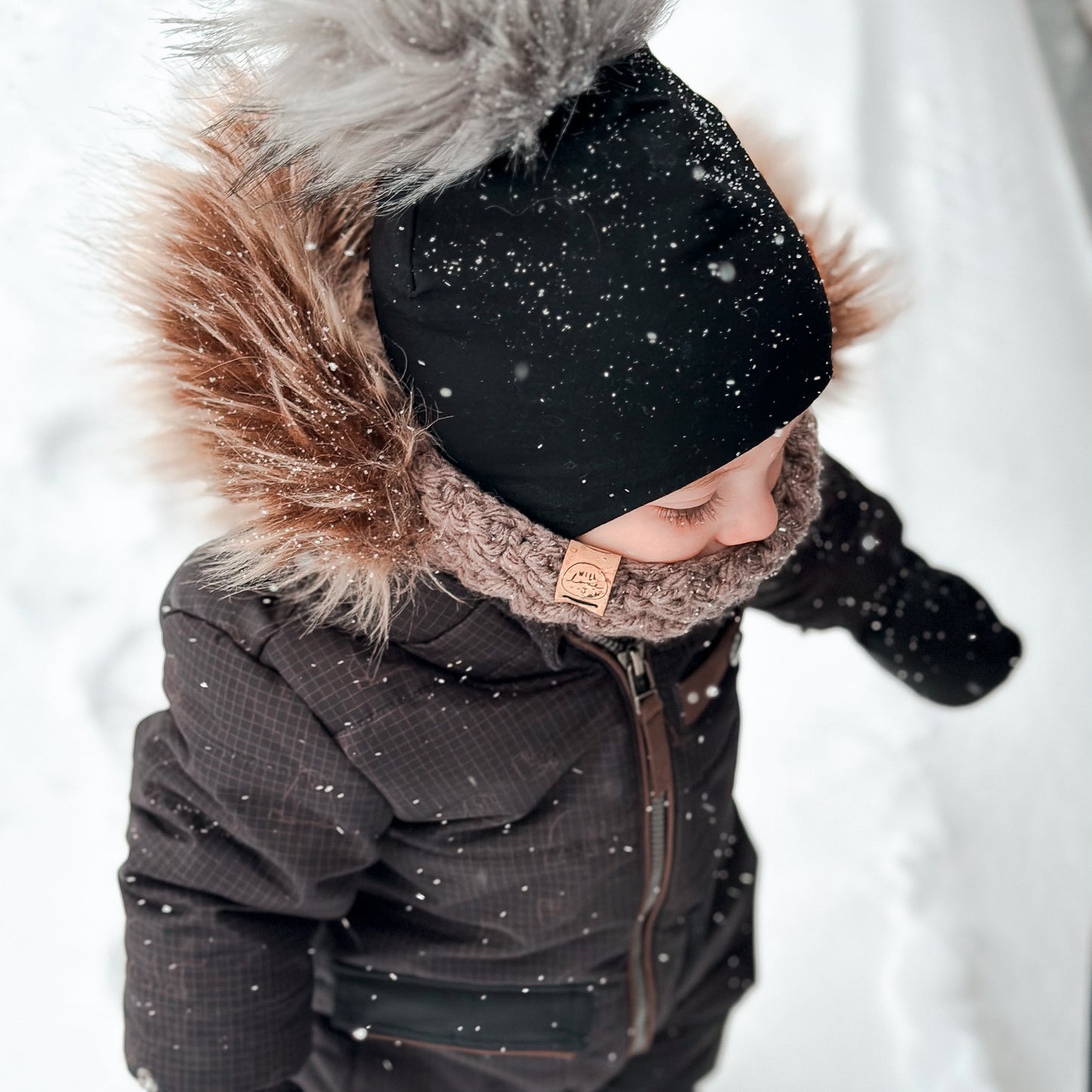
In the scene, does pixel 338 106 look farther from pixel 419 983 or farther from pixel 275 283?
pixel 419 983

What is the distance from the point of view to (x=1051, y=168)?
8.74 ft

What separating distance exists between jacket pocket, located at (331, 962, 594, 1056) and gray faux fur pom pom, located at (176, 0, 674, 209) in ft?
2.36

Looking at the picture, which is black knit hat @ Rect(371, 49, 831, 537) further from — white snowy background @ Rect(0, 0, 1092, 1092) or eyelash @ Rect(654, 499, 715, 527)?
white snowy background @ Rect(0, 0, 1092, 1092)

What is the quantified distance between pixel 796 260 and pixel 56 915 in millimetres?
1155

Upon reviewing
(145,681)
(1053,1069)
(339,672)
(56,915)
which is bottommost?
(56,915)

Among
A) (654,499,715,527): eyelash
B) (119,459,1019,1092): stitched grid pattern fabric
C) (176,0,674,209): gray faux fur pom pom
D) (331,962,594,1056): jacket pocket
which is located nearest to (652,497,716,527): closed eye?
(654,499,715,527): eyelash

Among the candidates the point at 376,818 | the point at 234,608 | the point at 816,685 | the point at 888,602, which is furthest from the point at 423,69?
the point at 816,685

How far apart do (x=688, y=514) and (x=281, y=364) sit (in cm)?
30

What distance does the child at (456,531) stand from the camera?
65cm

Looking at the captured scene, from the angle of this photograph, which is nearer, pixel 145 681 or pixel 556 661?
pixel 556 661

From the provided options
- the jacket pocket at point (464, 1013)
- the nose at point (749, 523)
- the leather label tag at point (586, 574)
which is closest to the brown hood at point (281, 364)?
the leather label tag at point (586, 574)

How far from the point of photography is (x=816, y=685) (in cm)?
180

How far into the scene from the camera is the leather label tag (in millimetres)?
734

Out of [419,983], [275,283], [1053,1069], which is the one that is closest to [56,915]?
[419,983]
